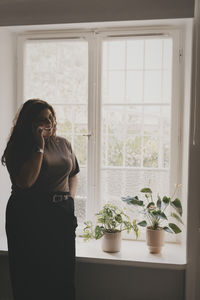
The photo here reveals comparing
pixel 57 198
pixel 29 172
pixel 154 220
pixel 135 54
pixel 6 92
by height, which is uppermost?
pixel 135 54

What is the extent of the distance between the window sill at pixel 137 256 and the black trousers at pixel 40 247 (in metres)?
0.23

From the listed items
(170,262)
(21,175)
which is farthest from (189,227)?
(21,175)

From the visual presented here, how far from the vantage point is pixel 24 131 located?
184 centimetres

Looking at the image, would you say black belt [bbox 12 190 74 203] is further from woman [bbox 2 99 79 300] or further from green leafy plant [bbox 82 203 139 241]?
green leafy plant [bbox 82 203 139 241]

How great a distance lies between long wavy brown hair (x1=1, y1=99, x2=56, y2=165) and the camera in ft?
5.92

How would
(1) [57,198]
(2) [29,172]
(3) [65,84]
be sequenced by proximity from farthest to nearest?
(3) [65,84]
(1) [57,198]
(2) [29,172]

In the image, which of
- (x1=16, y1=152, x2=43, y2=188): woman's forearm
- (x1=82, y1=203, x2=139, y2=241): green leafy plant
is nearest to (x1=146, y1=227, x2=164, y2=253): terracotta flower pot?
(x1=82, y1=203, x2=139, y2=241): green leafy plant

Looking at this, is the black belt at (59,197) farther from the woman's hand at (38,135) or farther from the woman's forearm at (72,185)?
the woman's hand at (38,135)

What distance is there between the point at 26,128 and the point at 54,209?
1.61 ft

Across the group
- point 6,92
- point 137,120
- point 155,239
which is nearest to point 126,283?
→ point 155,239

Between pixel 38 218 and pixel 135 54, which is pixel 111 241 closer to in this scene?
pixel 38 218

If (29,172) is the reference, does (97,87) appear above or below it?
above

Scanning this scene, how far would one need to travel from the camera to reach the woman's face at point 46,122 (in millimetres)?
1871

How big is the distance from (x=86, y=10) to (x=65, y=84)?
542mm
